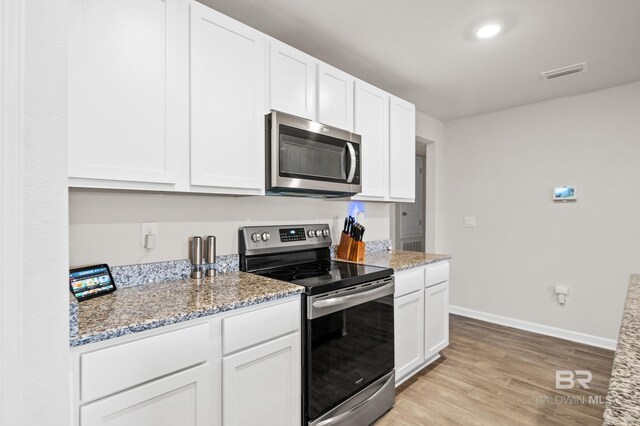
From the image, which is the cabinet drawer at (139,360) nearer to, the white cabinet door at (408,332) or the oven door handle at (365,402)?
the oven door handle at (365,402)

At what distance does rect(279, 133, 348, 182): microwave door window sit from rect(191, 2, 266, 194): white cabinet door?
146mm

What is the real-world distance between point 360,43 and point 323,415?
2.30 meters

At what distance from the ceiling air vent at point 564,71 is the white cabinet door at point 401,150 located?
113 centimetres

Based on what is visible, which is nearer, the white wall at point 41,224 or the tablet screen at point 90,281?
the white wall at point 41,224

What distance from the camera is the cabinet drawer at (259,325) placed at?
133 cm

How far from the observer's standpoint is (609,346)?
3094mm

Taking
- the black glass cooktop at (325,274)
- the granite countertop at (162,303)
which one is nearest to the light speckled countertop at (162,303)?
the granite countertop at (162,303)

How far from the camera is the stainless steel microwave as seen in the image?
1869mm

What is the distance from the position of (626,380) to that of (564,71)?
293 cm

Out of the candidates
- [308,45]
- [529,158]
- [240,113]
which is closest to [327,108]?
[308,45]

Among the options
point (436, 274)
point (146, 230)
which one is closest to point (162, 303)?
point (146, 230)

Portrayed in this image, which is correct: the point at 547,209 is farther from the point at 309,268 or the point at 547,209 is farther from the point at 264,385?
the point at 264,385

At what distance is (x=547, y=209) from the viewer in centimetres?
349

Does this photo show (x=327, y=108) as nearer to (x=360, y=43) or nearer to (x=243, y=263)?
(x=360, y=43)
